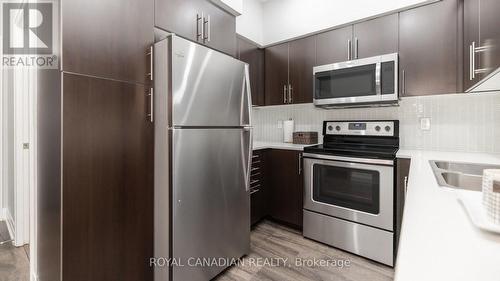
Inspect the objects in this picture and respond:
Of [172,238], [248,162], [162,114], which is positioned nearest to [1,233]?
[172,238]

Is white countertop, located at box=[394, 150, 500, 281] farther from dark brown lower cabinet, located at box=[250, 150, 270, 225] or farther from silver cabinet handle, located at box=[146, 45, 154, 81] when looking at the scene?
dark brown lower cabinet, located at box=[250, 150, 270, 225]

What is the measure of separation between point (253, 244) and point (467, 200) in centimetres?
189

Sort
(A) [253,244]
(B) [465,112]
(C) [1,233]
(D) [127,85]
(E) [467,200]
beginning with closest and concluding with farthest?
1. (E) [467,200]
2. (D) [127,85]
3. (B) [465,112]
4. (A) [253,244]
5. (C) [1,233]

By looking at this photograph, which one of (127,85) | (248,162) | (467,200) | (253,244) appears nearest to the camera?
(467,200)

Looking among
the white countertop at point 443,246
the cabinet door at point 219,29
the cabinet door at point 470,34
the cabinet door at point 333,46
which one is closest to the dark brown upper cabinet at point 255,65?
the cabinet door at point 219,29

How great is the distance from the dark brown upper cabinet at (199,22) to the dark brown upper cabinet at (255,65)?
0.58m

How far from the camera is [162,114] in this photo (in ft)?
4.80

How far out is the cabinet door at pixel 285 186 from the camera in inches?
99.2

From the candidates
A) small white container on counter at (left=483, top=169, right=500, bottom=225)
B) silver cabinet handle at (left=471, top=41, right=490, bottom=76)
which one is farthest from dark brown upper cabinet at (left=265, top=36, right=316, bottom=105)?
small white container on counter at (left=483, top=169, right=500, bottom=225)

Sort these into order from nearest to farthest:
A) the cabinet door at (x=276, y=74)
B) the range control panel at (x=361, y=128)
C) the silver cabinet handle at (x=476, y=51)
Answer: the silver cabinet handle at (x=476, y=51)
the range control panel at (x=361, y=128)
the cabinet door at (x=276, y=74)

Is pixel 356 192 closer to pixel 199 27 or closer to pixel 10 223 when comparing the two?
pixel 199 27

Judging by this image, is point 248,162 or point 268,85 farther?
point 268,85

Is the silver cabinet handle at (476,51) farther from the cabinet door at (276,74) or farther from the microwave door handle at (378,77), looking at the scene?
the cabinet door at (276,74)

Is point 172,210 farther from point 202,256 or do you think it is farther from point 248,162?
point 248,162
